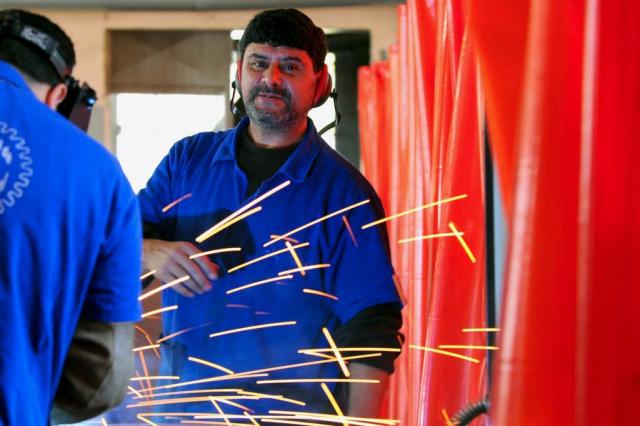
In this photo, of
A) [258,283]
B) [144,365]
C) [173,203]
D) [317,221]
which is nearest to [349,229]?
[317,221]

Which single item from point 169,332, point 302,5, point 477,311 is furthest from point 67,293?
point 302,5

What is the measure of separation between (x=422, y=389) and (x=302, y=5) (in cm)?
87

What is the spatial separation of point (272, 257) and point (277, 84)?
259mm

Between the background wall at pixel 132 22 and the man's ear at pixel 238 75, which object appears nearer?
the man's ear at pixel 238 75

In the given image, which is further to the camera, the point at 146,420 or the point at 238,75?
the point at 146,420

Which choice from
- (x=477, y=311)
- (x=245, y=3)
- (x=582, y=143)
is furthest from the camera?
(x=245, y=3)

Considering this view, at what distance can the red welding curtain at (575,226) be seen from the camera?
765 mm

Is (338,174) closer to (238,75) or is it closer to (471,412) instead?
(238,75)

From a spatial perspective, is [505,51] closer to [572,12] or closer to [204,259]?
[572,12]

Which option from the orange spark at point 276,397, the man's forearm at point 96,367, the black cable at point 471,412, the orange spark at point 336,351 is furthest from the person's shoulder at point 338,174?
the man's forearm at point 96,367

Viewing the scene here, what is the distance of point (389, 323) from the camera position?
145 cm


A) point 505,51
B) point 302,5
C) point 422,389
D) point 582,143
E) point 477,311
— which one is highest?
point 302,5

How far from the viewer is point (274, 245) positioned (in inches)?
56.4

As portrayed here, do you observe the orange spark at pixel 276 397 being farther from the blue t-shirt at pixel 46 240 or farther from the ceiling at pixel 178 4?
the ceiling at pixel 178 4
